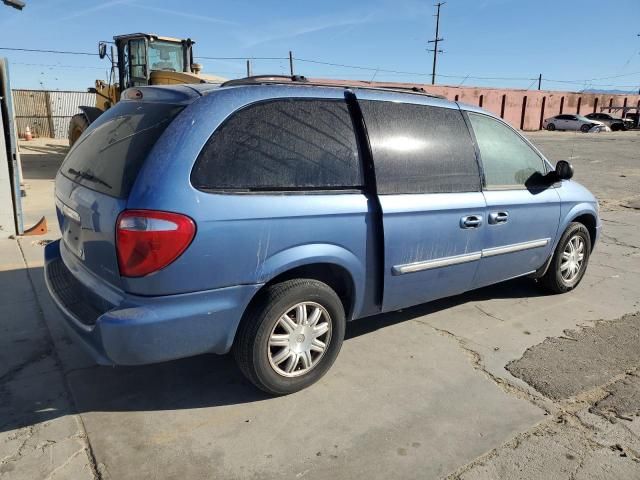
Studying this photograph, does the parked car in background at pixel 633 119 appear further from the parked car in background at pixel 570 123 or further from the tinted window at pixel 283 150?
the tinted window at pixel 283 150

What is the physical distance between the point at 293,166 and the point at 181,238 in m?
0.81

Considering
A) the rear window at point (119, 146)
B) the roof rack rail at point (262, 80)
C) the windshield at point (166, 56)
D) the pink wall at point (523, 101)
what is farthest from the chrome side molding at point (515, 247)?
the pink wall at point (523, 101)

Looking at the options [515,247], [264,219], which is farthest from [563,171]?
[264,219]

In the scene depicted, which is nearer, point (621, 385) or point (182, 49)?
point (621, 385)

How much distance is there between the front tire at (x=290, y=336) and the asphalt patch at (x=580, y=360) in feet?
4.45

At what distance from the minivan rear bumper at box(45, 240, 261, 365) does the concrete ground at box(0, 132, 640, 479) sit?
0.47 meters

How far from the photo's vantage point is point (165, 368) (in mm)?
3463

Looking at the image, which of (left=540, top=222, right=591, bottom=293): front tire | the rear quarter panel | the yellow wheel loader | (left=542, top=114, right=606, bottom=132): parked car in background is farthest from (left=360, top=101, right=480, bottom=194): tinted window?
(left=542, top=114, right=606, bottom=132): parked car in background

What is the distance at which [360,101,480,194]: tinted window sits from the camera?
3.36 meters

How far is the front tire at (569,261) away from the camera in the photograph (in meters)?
4.92

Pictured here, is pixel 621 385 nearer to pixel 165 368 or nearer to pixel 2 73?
pixel 165 368

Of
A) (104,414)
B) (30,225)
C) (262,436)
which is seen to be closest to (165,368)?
(104,414)

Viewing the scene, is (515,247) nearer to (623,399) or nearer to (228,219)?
(623,399)

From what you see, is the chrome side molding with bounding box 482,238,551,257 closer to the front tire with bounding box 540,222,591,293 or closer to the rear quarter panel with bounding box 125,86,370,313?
the front tire with bounding box 540,222,591,293
